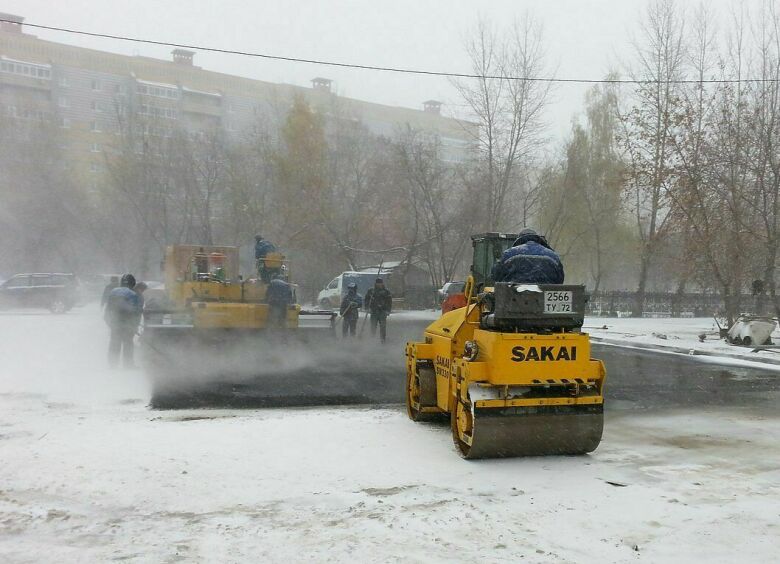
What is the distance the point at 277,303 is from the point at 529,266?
9062 mm

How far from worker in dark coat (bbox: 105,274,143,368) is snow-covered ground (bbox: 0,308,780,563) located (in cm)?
353

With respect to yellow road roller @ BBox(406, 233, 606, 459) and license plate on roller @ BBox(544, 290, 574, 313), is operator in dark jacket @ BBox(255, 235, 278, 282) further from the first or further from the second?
license plate on roller @ BBox(544, 290, 574, 313)

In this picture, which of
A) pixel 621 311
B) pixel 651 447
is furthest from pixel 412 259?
pixel 651 447

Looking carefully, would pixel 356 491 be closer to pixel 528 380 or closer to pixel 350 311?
pixel 528 380

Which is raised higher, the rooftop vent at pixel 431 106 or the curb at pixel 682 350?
the rooftop vent at pixel 431 106

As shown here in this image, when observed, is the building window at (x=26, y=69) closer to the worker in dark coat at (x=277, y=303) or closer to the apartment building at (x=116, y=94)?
the apartment building at (x=116, y=94)

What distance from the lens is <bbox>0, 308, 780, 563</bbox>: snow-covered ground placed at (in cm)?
444

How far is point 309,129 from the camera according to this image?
4162 cm

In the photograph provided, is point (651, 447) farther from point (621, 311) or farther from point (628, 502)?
point (621, 311)

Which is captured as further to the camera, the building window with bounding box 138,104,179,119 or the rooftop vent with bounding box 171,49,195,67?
the rooftop vent with bounding box 171,49,195,67

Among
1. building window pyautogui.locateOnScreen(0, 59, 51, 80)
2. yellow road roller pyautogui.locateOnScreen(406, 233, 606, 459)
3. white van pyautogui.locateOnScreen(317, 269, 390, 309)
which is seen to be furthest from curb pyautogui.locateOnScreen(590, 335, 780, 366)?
building window pyautogui.locateOnScreen(0, 59, 51, 80)

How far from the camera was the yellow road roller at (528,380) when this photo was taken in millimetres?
6285

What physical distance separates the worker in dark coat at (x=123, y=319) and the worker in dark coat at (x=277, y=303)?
310 cm

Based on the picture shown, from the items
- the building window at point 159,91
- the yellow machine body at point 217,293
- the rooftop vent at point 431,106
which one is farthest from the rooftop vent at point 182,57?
the yellow machine body at point 217,293
